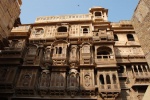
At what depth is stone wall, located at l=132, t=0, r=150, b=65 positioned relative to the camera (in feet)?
30.8

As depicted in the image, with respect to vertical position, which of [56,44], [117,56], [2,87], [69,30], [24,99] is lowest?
[24,99]

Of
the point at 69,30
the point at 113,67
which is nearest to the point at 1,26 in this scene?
the point at 69,30

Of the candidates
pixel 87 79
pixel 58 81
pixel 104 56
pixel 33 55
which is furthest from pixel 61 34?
pixel 87 79

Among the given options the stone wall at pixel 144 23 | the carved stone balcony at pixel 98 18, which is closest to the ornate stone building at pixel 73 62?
the carved stone balcony at pixel 98 18

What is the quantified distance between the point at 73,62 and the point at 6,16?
7062 millimetres

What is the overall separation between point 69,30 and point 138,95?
27.0 ft

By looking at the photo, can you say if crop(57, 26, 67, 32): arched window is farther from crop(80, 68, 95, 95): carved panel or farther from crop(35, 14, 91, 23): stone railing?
→ crop(80, 68, 95, 95): carved panel

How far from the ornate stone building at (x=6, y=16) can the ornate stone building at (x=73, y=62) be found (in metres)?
0.77

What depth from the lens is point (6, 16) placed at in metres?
16.0

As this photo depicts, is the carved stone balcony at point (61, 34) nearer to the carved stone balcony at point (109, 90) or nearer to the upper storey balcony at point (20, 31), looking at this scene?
the upper storey balcony at point (20, 31)

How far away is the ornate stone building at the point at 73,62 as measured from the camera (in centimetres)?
1258

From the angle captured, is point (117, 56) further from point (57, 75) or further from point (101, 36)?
point (57, 75)

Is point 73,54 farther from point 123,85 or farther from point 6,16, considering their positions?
point 6,16

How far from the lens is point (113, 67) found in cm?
1339
